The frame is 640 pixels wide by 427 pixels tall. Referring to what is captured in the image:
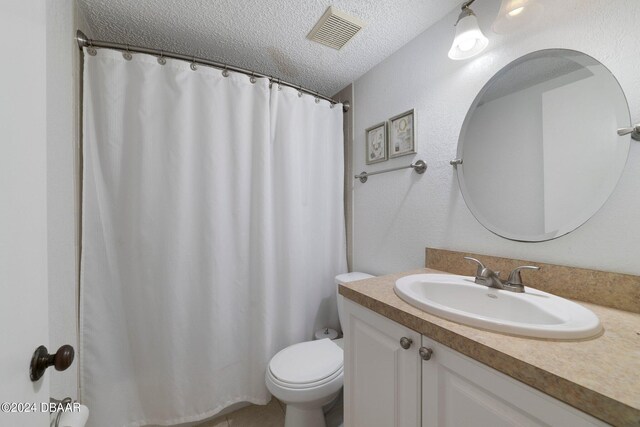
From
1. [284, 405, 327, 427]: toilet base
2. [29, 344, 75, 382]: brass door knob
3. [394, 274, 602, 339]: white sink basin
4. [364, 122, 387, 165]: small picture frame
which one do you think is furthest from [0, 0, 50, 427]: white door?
[364, 122, 387, 165]: small picture frame

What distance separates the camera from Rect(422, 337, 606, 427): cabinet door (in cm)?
42

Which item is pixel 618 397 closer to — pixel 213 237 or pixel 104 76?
pixel 213 237

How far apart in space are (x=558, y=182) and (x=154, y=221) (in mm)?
1732

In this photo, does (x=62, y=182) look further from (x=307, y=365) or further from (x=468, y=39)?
(x=468, y=39)

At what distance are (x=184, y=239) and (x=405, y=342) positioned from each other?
1.13m

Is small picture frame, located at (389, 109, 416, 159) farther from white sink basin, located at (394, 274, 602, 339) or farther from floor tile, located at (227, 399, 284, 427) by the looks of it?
floor tile, located at (227, 399, 284, 427)

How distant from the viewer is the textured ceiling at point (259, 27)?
1064 mm

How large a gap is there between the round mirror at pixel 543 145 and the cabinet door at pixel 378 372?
628mm

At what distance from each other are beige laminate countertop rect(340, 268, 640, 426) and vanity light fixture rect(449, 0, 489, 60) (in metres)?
1.03

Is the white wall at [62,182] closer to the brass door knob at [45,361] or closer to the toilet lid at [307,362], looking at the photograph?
the brass door knob at [45,361]

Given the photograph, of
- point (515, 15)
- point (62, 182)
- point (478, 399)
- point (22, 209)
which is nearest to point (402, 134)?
point (515, 15)

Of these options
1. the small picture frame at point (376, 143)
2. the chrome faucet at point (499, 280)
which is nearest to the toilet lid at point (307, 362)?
the chrome faucet at point (499, 280)

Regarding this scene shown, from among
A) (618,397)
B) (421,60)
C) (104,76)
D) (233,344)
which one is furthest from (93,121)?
(618,397)

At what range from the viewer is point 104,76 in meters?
1.08
